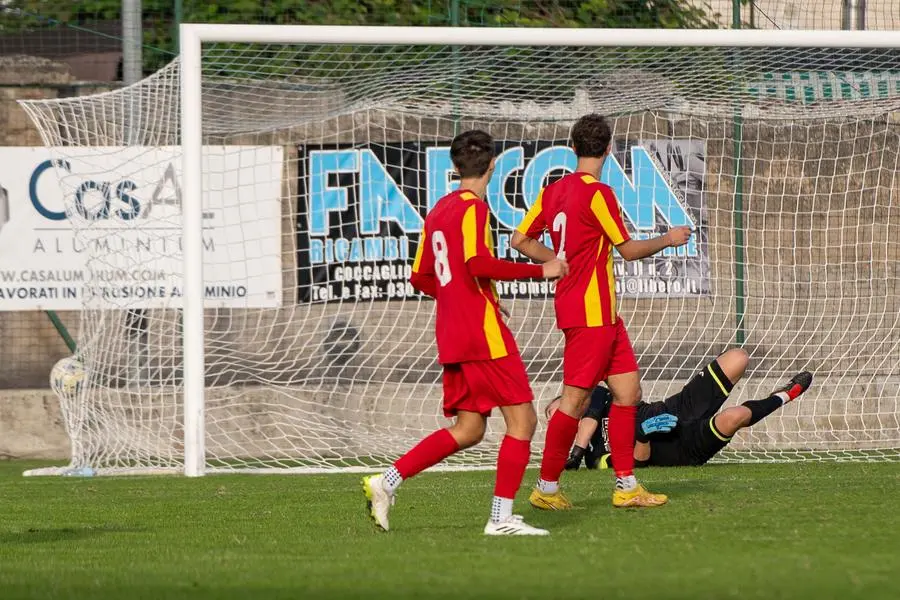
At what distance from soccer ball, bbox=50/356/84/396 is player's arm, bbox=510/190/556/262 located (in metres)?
5.00

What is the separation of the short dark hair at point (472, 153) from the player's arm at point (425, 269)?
34 cm

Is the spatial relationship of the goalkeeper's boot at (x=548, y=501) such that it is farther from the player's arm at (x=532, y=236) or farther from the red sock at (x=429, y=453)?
the player's arm at (x=532, y=236)

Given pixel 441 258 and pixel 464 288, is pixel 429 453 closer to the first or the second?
pixel 464 288

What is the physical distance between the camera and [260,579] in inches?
199

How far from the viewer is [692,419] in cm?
984

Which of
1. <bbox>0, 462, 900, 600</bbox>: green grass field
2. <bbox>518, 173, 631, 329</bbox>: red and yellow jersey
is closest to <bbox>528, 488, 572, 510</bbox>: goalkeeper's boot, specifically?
<bbox>0, 462, 900, 600</bbox>: green grass field

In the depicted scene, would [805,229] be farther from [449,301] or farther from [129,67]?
[449,301]

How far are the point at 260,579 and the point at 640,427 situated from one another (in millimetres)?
5206

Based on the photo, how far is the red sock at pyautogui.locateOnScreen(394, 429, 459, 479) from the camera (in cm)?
620

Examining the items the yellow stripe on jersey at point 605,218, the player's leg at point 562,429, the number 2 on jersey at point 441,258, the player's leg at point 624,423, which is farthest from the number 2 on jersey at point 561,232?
the number 2 on jersey at point 441,258

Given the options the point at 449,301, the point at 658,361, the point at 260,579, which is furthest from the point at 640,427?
the point at 260,579

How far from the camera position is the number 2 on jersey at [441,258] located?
6090 millimetres

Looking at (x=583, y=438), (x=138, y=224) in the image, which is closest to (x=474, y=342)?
(x=583, y=438)

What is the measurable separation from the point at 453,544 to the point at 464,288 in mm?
1081
